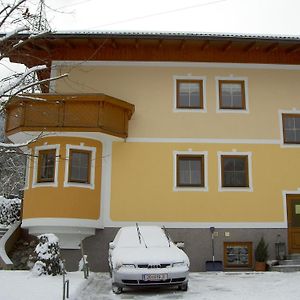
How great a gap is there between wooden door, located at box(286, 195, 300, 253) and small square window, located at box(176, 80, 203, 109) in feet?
16.2

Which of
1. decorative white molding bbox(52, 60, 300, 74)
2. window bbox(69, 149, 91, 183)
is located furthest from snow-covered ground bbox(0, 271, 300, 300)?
decorative white molding bbox(52, 60, 300, 74)

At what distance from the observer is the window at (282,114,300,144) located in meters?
17.7

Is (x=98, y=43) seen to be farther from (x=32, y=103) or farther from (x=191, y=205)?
(x=191, y=205)

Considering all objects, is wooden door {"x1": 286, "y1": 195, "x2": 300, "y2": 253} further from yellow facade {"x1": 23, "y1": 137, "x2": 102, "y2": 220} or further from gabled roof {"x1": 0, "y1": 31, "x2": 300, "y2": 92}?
yellow facade {"x1": 23, "y1": 137, "x2": 102, "y2": 220}

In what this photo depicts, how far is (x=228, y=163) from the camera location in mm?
17391

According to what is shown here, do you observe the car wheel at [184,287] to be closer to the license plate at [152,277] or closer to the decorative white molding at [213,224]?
the license plate at [152,277]

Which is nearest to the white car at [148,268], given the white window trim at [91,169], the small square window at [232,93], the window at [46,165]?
the white window trim at [91,169]

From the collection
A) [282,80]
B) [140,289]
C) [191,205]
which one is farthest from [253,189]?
[140,289]

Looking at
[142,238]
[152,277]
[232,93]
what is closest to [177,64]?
[232,93]

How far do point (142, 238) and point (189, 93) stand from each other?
7.41 metres

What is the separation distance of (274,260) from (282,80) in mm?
6944

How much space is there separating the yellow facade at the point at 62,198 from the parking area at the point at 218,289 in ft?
8.55

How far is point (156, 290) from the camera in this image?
11406 mm

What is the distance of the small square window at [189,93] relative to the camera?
1783 cm
